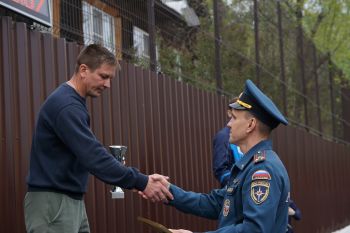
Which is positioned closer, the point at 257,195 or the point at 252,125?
the point at 257,195

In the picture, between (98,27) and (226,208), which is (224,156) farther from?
(226,208)

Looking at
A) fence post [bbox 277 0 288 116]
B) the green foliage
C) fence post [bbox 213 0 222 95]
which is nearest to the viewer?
fence post [bbox 213 0 222 95]

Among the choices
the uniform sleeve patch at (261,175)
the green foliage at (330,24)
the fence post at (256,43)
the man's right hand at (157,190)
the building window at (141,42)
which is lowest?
the man's right hand at (157,190)

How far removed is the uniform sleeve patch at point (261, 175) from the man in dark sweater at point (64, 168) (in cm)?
92

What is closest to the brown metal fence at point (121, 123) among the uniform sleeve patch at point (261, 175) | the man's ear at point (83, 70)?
the man's ear at point (83, 70)

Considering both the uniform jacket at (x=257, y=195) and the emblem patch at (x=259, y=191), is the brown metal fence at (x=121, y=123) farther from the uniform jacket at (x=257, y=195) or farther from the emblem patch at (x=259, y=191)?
the emblem patch at (x=259, y=191)

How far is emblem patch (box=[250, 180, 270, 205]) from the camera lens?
3456mm

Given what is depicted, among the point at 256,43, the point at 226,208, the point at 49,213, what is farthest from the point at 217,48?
the point at 226,208

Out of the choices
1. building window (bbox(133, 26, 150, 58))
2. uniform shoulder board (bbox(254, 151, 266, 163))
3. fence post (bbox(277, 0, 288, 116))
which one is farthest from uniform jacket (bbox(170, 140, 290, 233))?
fence post (bbox(277, 0, 288, 116))

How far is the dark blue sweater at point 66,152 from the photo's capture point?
4.29 m

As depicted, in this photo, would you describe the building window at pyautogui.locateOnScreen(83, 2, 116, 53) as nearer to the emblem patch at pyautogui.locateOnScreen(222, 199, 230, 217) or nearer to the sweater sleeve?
the sweater sleeve

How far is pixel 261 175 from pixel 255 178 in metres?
0.03

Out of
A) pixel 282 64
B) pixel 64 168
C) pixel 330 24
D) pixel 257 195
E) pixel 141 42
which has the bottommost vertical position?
pixel 257 195

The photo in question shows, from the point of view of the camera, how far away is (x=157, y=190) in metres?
4.38
